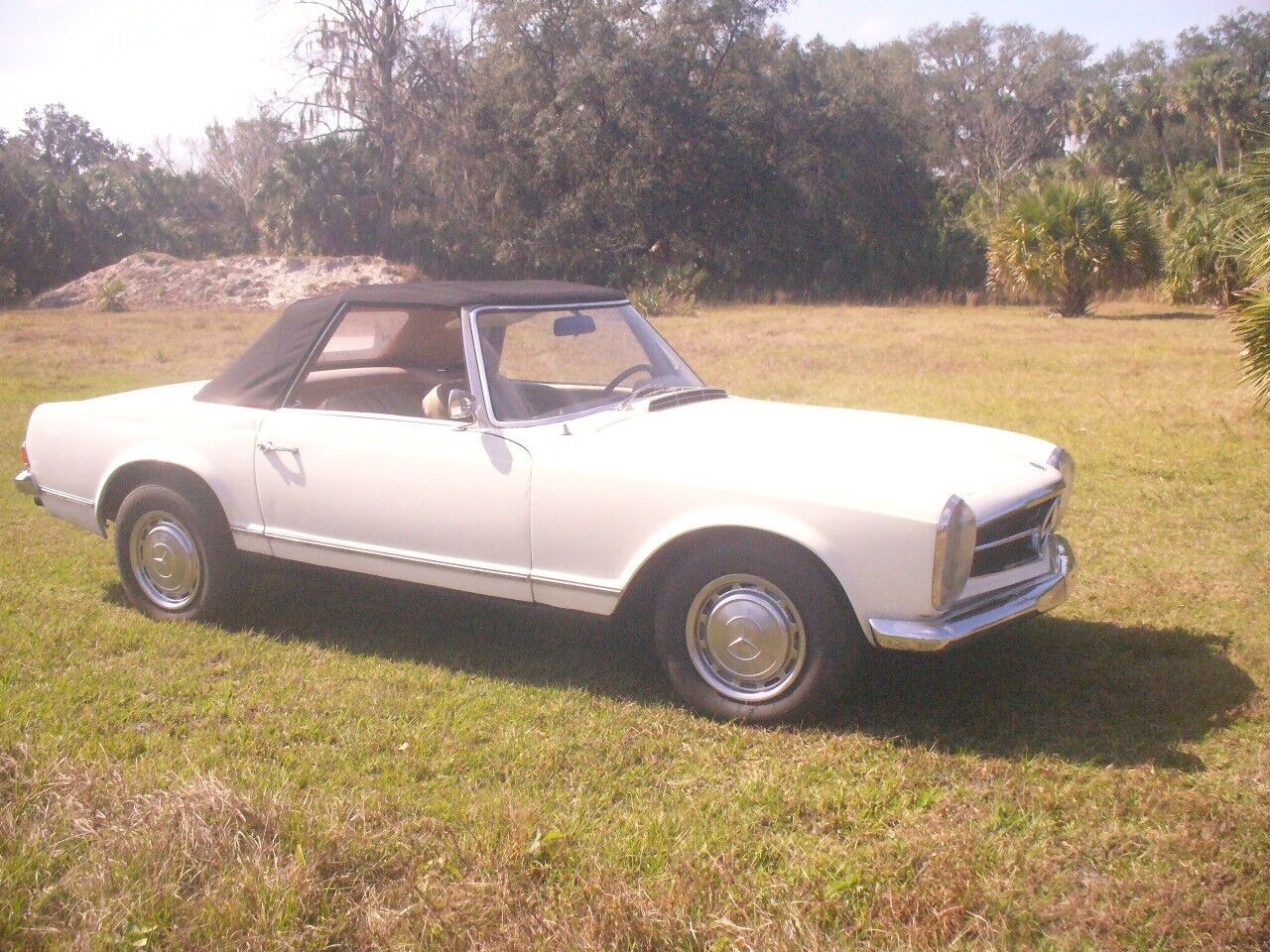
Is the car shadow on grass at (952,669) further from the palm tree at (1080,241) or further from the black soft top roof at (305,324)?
the palm tree at (1080,241)

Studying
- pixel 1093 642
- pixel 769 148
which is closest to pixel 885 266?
pixel 769 148

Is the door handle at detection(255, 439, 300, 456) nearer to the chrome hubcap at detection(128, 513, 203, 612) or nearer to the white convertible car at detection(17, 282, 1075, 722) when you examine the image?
the white convertible car at detection(17, 282, 1075, 722)

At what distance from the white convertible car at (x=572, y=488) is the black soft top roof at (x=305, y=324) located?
0.01 meters

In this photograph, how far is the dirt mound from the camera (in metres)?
32.7

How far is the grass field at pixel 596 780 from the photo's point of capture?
2754 mm

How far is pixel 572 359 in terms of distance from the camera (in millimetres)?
4871

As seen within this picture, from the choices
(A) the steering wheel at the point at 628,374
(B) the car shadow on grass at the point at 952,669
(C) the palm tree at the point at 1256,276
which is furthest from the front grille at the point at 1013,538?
(C) the palm tree at the point at 1256,276

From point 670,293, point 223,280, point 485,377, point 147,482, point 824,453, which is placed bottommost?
point 147,482

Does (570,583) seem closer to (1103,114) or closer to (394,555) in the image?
(394,555)

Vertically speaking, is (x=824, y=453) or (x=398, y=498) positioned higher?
(x=824, y=453)

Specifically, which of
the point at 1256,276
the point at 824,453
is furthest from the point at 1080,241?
the point at 824,453

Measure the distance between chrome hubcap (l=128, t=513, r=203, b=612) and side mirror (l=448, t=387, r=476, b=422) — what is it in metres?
1.45

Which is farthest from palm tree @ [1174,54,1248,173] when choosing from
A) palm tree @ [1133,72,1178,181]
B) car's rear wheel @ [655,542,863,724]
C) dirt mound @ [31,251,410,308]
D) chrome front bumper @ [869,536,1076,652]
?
car's rear wheel @ [655,542,863,724]

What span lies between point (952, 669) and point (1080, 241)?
1946 cm
